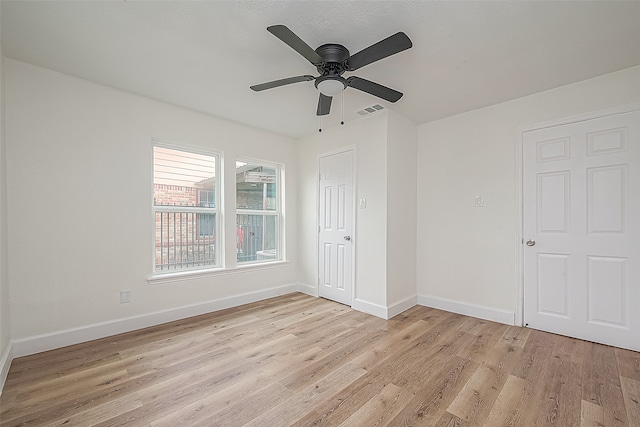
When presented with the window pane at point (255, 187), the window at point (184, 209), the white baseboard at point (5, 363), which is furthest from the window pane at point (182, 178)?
the white baseboard at point (5, 363)

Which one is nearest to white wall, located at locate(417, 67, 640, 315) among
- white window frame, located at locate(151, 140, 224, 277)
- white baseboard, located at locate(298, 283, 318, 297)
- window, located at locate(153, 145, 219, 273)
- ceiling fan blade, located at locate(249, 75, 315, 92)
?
white baseboard, located at locate(298, 283, 318, 297)

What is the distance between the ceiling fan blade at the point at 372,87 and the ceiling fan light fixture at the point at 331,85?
0.07 metres

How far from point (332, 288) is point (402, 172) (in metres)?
1.95

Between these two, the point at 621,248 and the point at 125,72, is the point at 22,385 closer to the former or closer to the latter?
the point at 125,72

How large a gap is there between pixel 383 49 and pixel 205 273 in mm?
3191

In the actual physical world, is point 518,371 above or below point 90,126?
below

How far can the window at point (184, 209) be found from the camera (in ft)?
11.1

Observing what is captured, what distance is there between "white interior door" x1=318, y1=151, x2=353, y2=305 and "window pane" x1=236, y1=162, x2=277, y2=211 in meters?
0.83

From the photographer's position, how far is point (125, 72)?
263 cm

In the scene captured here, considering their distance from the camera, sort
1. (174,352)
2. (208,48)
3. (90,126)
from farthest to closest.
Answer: (90,126) < (174,352) < (208,48)

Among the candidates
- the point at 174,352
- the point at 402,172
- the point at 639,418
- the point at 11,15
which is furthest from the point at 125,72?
the point at 639,418

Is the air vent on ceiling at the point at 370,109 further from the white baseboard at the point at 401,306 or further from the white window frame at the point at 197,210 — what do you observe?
the white baseboard at the point at 401,306

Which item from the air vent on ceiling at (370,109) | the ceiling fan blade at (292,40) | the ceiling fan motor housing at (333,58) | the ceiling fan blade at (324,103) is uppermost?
the air vent on ceiling at (370,109)

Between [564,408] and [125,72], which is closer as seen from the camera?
[564,408]
